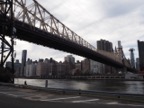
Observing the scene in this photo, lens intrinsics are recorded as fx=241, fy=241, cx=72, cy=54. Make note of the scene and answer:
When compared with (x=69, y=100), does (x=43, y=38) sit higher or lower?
higher

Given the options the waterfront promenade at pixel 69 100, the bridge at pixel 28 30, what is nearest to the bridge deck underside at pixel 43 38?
the bridge at pixel 28 30

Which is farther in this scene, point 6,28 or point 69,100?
point 6,28

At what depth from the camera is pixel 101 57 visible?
9650cm

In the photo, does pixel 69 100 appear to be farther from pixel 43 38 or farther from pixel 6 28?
pixel 43 38

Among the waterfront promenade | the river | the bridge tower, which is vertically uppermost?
the bridge tower

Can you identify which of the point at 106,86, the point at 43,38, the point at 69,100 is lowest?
the point at 106,86

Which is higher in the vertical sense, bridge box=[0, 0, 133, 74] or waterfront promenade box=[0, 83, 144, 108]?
bridge box=[0, 0, 133, 74]

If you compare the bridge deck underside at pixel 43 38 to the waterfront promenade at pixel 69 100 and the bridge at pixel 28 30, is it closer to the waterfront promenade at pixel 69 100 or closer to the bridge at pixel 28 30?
the bridge at pixel 28 30

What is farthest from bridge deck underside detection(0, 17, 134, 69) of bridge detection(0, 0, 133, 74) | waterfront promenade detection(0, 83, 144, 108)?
waterfront promenade detection(0, 83, 144, 108)

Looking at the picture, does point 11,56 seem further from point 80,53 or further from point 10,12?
point 80,53

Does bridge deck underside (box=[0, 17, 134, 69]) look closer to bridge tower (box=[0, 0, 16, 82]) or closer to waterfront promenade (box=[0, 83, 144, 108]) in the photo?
bridge tower (box=[0, 0, 16, 82])

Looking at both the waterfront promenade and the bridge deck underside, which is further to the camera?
the bridge deck underside

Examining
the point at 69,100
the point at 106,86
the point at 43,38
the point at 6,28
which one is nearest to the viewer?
the point at 69,100

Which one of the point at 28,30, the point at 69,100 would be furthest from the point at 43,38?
the point at 69,100
